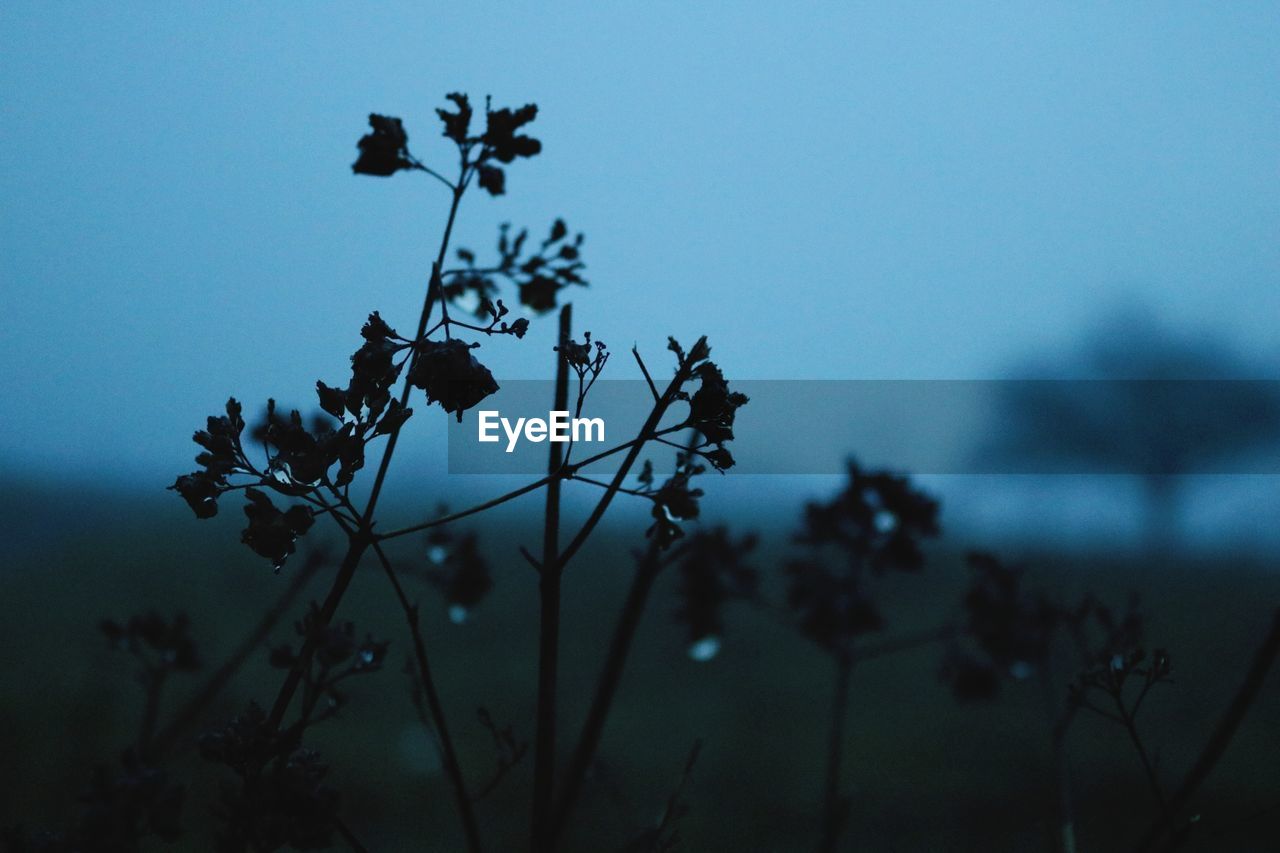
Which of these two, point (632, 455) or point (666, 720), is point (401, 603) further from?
point (666, 720)

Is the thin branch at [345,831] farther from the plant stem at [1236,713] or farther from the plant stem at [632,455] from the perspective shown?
the plant stem at [1236,713]

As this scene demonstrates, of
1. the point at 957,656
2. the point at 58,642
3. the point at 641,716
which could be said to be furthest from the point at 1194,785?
the point at 58,642

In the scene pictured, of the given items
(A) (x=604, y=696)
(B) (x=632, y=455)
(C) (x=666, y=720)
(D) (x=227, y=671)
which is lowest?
(C) (x=666, y=720)

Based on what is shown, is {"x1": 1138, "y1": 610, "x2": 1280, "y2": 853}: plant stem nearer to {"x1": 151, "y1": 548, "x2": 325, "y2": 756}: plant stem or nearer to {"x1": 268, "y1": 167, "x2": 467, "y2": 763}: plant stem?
{"x1": 268, "y1": 167, "x2": 467, "y2": 763}: plant stem

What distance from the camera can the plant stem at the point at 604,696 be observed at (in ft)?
2.89

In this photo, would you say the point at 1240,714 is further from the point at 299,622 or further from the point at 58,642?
the point at 58,642

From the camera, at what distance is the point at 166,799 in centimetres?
66

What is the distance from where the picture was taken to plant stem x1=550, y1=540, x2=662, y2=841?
88 cm

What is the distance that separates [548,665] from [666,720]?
32.8ft

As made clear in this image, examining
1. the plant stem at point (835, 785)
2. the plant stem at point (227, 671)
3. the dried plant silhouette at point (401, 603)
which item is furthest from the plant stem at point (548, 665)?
the plant stem at point (227, 671)

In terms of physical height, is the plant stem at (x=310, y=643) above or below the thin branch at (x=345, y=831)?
above

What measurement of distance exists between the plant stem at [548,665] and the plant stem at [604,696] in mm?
73

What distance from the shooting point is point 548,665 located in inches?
30.1

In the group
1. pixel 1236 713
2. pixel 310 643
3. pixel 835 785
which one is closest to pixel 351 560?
pixel 310 643
